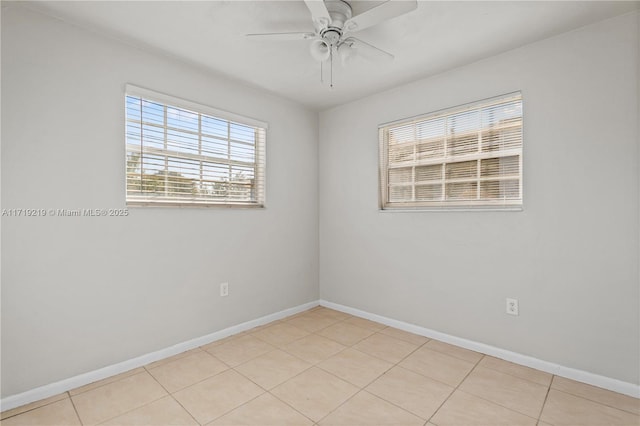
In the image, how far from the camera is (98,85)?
2.20 metres

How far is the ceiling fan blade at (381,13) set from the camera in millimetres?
1531

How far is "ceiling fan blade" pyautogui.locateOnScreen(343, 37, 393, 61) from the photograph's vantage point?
6.56 feet

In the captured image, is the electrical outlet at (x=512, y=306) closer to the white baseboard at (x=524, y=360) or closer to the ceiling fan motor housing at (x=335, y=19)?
the white baseboard at (x=524, y=360)

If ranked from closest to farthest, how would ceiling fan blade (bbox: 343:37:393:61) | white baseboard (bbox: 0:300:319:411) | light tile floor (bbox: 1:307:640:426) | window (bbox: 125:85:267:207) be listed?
light tile floor (bbox: 1:307:640:426)
white baseboard (bbox: 0:300:319:411)
ceiling fan blade (bbox: 343:37:393:61)
window (bbox: 125:85:267:207)

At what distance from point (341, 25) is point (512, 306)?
2347 millimetres

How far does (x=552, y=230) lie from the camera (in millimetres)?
2268

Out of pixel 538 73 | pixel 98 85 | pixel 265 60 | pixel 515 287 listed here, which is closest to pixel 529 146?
pixel 538 73

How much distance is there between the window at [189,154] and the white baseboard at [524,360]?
1.89 meters

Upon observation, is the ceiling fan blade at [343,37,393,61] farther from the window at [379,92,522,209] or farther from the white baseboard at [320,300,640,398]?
the white baseboard at [320,300,640,398]

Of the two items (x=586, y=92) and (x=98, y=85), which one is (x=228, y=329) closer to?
(x=98, y=85)
